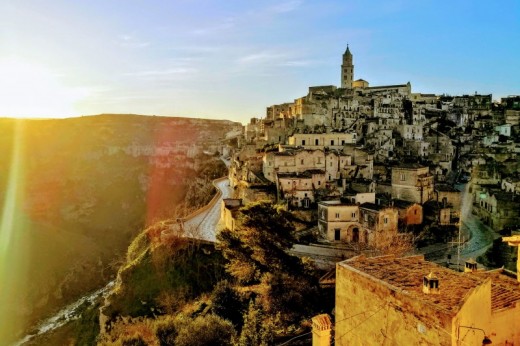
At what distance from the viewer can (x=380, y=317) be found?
786 centimetres

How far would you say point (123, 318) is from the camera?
24062mm

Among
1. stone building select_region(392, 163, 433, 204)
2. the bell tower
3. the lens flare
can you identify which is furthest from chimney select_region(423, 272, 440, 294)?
the bell tower

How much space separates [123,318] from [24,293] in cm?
2801

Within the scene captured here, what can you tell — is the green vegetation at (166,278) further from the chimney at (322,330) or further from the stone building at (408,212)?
the chimney at (322,330)

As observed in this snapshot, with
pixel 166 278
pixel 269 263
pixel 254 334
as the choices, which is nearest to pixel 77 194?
pixel 166 278

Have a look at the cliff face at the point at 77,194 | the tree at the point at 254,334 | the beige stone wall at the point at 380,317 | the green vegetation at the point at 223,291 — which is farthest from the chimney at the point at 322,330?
the cliff face at the point at 77,194

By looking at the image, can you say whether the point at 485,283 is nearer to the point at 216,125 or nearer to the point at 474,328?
the point at 474,328

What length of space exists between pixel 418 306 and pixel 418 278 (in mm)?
1166

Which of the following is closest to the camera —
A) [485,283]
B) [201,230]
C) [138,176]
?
[485,283]

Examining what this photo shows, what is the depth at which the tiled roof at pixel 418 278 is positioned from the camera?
6734 millimetres

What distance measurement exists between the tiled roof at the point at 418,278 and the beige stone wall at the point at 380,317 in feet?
0.52

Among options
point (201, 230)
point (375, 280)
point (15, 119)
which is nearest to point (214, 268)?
point (201, 230)

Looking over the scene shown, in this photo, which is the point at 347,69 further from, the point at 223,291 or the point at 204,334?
the point at 204,334

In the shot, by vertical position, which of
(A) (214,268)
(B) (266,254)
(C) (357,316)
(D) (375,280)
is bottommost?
(A) (214,268)
